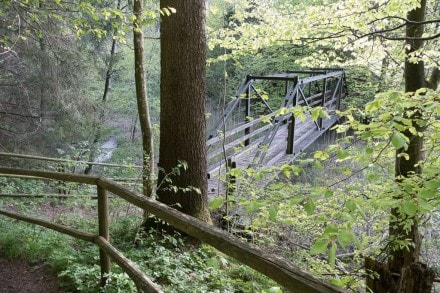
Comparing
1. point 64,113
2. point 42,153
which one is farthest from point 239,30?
point 42,153

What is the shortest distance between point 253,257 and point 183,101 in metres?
2.96

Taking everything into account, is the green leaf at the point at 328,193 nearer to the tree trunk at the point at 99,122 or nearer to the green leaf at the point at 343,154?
the green leaf at the point at 343,154

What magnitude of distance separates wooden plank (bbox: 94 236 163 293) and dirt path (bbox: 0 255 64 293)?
2.30 ft

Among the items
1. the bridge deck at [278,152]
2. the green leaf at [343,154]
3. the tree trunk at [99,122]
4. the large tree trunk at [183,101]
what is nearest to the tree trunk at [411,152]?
the green leaf at [343,154]

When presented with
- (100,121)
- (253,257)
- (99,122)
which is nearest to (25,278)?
(253,257)

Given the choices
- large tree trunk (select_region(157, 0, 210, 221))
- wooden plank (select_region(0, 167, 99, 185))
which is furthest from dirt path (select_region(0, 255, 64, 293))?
large tree trunk (select_region(157, 0, 210, 221))

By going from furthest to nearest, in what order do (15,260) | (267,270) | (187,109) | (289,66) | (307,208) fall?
(289,66)
(187,109)
(15,260)
(307,208)
(267,270)

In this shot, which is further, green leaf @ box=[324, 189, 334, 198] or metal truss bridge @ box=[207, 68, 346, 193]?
metal truss bridge @ box=[207, 68, 346, 193]

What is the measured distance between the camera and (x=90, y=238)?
282 cm

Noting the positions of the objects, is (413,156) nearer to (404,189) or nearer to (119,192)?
(404,189)

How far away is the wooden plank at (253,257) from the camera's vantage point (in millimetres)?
1199

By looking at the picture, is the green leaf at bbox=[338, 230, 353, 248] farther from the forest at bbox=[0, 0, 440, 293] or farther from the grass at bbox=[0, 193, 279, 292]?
the grass at bbox=[0, 193, 279, 292]

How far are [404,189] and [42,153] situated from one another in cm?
1073

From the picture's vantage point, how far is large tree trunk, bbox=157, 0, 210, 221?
13.4 feet
